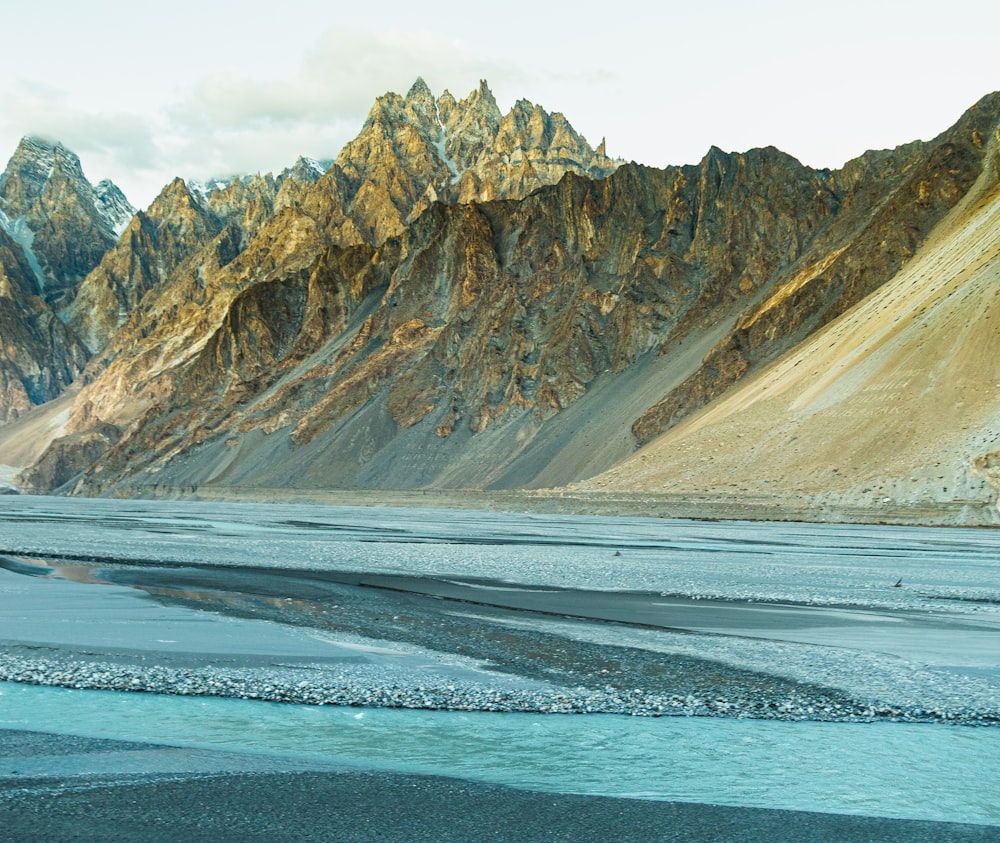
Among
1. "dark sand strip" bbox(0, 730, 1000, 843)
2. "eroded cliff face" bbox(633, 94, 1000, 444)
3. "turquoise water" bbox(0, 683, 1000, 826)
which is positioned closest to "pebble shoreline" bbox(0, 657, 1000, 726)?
"turquoise water" bbox(0, 683, 1000, 826)

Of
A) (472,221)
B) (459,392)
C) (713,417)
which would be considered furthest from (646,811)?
(472,221)

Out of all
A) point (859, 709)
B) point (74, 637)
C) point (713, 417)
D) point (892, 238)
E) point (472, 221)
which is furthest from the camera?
point (472, 221)

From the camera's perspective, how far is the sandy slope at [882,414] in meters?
63.4

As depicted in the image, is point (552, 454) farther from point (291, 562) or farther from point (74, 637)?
point (74, 637)

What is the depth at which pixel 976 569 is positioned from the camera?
90.2ft

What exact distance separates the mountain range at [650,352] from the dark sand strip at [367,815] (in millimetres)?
55803

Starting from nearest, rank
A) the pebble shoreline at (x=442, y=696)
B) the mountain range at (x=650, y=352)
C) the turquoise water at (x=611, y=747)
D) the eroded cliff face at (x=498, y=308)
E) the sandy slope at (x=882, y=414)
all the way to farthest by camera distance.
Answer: the turquoise water at (x=611, y=747), the pebble shoreline at (x=442, y=696), the sandy slope at (x=882, y=414), the mountain range at (x=650, y=352), the eroded cliff face at (x=498, y=308)

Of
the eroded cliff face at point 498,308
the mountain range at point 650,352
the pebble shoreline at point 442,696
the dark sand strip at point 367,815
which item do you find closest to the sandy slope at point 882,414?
the mountain range at point 650,352

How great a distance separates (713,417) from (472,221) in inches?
2611

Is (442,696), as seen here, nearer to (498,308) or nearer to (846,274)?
(846,274)

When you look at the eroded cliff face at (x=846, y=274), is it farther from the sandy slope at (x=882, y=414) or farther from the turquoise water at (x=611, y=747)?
the turquoise water at (x=611, y=747)

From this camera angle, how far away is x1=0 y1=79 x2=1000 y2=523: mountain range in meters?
71.7

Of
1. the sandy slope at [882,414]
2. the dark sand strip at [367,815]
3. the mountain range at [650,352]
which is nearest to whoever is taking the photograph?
the dark sand strip at [367,815]

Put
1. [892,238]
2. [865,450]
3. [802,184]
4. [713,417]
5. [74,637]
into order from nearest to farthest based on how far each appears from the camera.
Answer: [74,637] → [865,450] → [713,417] → [892,238] → [802,184]
